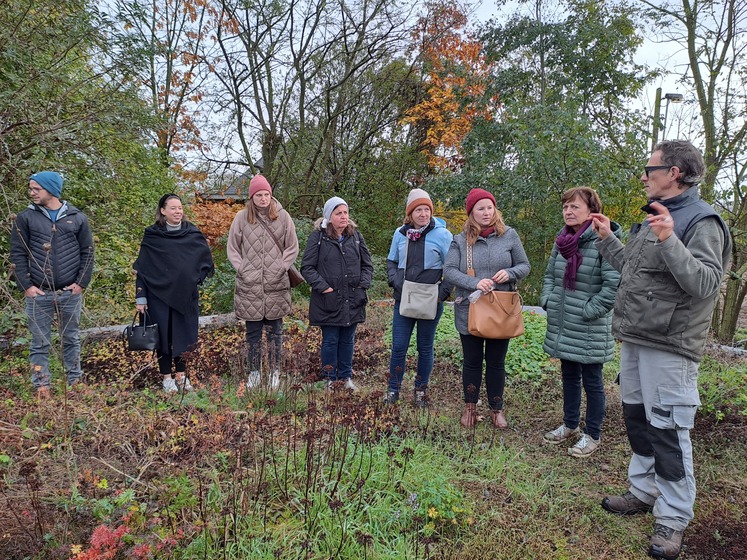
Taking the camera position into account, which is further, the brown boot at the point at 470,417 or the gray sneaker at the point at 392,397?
the gray sneaker at the point at 392,397

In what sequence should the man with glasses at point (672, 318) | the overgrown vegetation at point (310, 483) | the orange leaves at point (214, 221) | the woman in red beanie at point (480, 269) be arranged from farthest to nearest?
the orange leaves at point (214, 221), the woman in red beanie at point (480, 269), the man with glasses at point (672, 318), the overgrown vegetation at point (310, 483)

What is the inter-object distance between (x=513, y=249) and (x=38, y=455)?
11.8 feet

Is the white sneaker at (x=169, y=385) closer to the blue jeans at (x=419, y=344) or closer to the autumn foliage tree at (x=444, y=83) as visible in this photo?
the blue jeans at (x=419, y=344)

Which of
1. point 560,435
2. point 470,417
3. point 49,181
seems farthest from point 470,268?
point 49,181

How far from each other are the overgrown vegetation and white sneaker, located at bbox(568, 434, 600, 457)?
89 mm

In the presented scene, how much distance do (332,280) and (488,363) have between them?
5.39 ft

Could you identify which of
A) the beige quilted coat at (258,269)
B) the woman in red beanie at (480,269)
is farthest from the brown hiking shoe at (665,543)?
the beige quilted coat at (258,269)

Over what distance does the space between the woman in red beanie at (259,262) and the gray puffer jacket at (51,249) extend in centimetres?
140

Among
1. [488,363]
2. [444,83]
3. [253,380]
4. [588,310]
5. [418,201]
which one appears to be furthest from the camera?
[444,83]

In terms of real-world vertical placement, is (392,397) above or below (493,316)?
below

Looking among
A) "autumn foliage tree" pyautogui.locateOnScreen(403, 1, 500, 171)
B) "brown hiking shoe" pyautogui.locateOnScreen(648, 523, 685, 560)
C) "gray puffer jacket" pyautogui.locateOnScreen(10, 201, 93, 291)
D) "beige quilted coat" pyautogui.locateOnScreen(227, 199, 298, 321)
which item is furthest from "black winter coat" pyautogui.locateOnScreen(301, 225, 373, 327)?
"autumn foliage tree" pyautogui.locateOnScreen(403, 1, 500, 171)

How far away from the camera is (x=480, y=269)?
12.7 ft

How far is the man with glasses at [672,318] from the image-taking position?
7.91 feet

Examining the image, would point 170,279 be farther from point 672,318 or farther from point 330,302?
point 672,318
